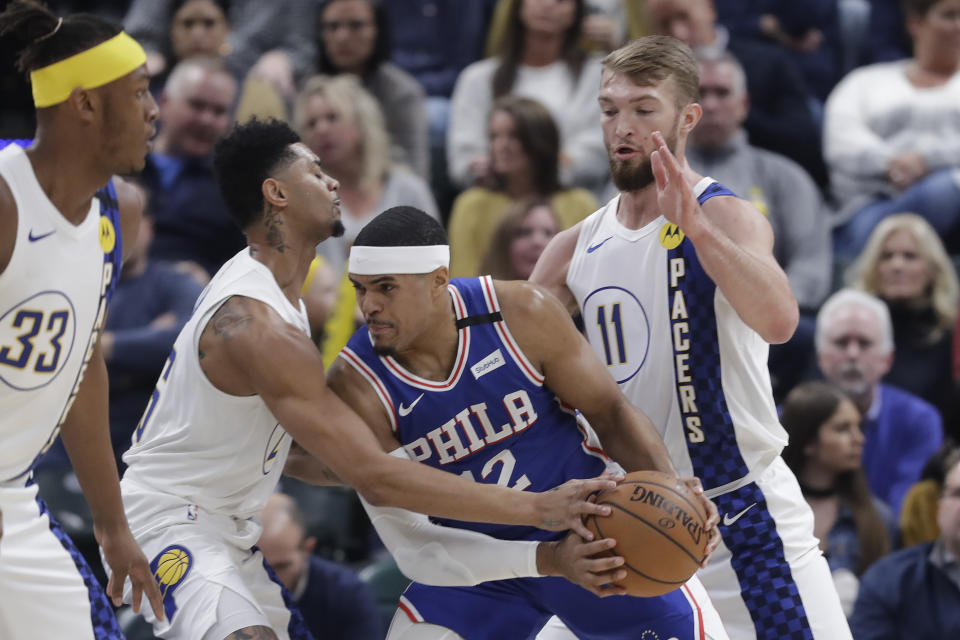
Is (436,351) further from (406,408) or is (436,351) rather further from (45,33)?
(45,33)

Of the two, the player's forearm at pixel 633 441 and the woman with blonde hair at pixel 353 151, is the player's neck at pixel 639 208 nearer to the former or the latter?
the player's forearm at pixel 633 441

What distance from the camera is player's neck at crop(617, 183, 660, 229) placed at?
15.1ft

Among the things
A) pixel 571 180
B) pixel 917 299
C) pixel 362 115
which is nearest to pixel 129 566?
pixel 362 115

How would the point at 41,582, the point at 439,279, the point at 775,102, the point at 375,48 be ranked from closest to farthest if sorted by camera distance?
the point at 41,582, the point at 439,279, the point at 375,48, the point at 775,102

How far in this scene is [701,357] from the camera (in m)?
4.44

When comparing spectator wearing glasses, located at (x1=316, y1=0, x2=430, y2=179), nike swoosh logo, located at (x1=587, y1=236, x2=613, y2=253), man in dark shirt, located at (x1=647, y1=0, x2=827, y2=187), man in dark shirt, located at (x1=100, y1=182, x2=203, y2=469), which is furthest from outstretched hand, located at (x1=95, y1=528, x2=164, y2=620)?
man in dark shirt, located at (x1=647, y1=0, x2=827, y2=187)

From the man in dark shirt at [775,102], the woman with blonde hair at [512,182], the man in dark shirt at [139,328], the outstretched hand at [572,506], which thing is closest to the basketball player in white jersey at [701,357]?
the outstretched hand at [572,506]

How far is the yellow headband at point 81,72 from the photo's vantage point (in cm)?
379

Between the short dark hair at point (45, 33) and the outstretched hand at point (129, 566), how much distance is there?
1386 millimetres

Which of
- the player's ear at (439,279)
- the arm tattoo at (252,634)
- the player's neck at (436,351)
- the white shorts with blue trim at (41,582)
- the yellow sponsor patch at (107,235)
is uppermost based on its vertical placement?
the yellow sponsor patch at (107,235)

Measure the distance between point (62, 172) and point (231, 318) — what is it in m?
0.68

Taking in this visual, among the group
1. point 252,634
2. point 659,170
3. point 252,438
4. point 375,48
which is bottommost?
point 252,634

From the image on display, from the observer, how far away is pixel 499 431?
4.37m

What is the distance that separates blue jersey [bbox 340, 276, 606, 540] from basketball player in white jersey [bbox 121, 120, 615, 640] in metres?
0.16
